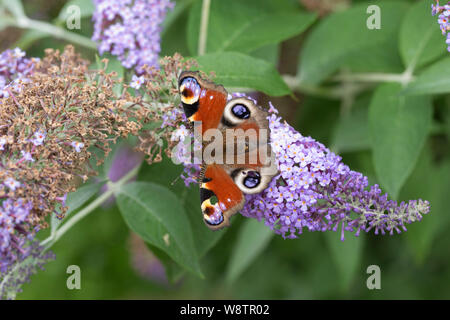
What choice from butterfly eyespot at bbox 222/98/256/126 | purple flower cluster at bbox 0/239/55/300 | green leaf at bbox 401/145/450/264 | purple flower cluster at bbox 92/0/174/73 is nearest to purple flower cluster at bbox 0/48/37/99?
purple flower cluster at bbox 92/0/174/73

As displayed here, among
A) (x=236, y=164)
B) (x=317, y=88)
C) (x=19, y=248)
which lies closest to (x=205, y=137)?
(x=236, y=164)

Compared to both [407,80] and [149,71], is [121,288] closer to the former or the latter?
[149,71]

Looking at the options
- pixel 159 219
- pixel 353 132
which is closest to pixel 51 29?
pixel 159 219

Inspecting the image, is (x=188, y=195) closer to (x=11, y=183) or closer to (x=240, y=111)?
(x=240, y=111)

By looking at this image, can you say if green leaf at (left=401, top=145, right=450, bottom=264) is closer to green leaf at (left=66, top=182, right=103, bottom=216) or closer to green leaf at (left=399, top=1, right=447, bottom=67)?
green leaf at (left=399, top=1, right=447, bottom=67)

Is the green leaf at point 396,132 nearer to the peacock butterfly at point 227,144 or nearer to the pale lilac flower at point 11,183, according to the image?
the peacock butterfly at point 227,144

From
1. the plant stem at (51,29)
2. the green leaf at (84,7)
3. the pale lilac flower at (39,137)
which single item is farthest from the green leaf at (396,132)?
the plant stem at (51,29)
